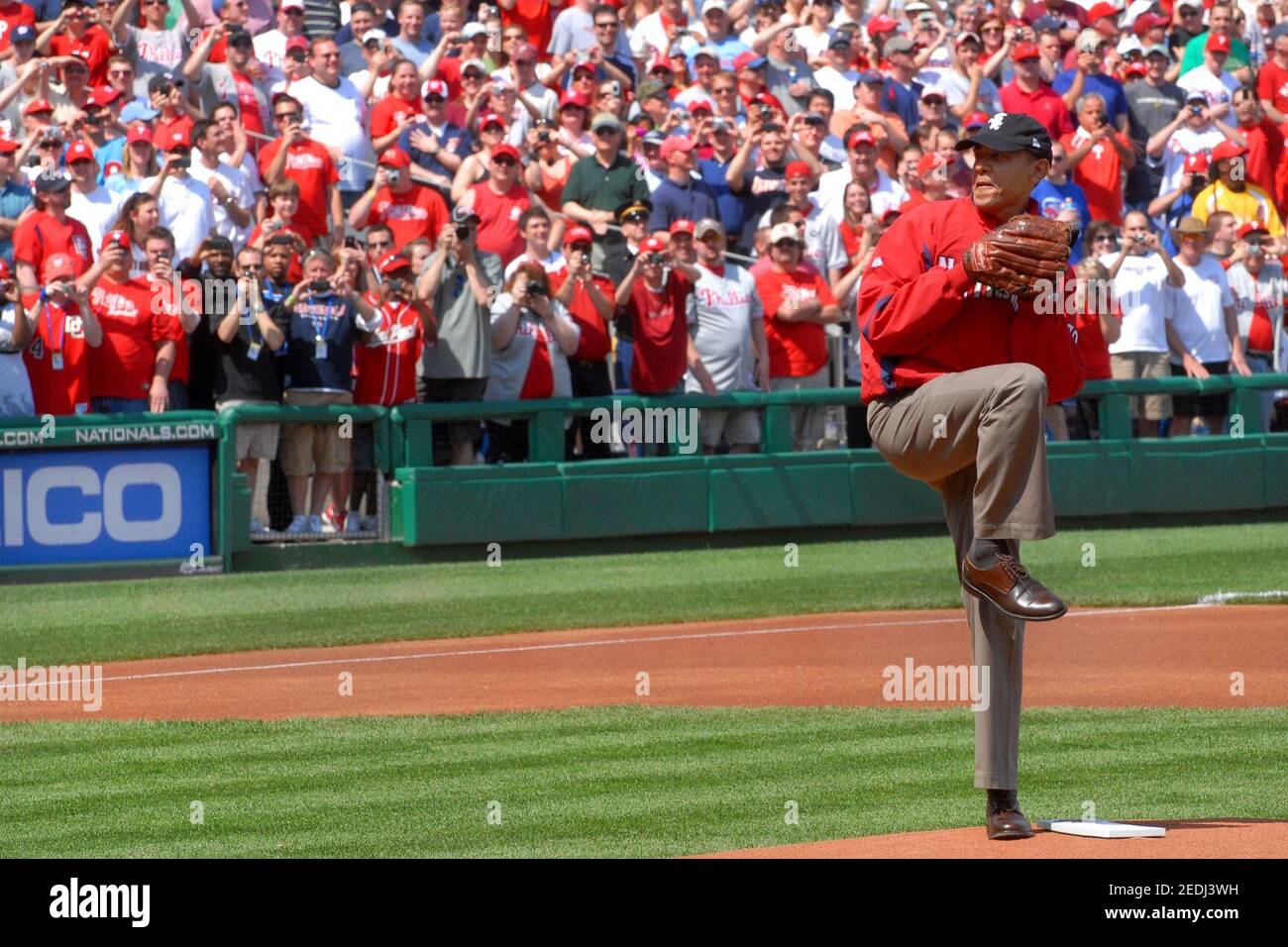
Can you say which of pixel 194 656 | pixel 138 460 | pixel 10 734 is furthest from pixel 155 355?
pixel 10 734

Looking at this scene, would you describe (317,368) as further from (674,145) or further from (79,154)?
(674,145)

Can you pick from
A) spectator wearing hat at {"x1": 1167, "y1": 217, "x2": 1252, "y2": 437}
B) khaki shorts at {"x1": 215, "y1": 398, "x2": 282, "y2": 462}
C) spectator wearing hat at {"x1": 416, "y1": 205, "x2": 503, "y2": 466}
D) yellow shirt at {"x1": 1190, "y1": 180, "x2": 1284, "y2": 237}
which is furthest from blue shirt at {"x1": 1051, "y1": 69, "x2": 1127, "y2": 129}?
khaki shorts at {"x1": 215, "y1": 398, "x2": 282, "y2": 462}

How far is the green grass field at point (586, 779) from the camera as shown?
24.2 ft

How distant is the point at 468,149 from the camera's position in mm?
18719

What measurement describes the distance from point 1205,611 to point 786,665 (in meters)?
3.62

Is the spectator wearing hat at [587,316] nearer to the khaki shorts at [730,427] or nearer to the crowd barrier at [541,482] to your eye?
the crowd barrier at [541,482]

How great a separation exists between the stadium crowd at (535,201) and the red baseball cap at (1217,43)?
715 mm

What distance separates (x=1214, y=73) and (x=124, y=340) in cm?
1367

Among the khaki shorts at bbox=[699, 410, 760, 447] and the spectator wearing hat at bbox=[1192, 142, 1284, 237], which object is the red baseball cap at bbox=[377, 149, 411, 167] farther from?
the spectator wearing hat at bbox=[1192, 142, 1284, 237]

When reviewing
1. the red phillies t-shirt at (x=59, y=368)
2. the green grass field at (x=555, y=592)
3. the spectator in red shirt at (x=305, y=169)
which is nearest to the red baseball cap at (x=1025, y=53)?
the green grass field at (x=555, y=592)

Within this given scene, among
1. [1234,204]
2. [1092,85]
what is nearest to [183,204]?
[1092,85]

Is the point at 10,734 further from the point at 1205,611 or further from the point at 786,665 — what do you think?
the point at 1205,611

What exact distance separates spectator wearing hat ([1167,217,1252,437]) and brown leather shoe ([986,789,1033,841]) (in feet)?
42.1

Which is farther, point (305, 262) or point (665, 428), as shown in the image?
point (665, 428)
